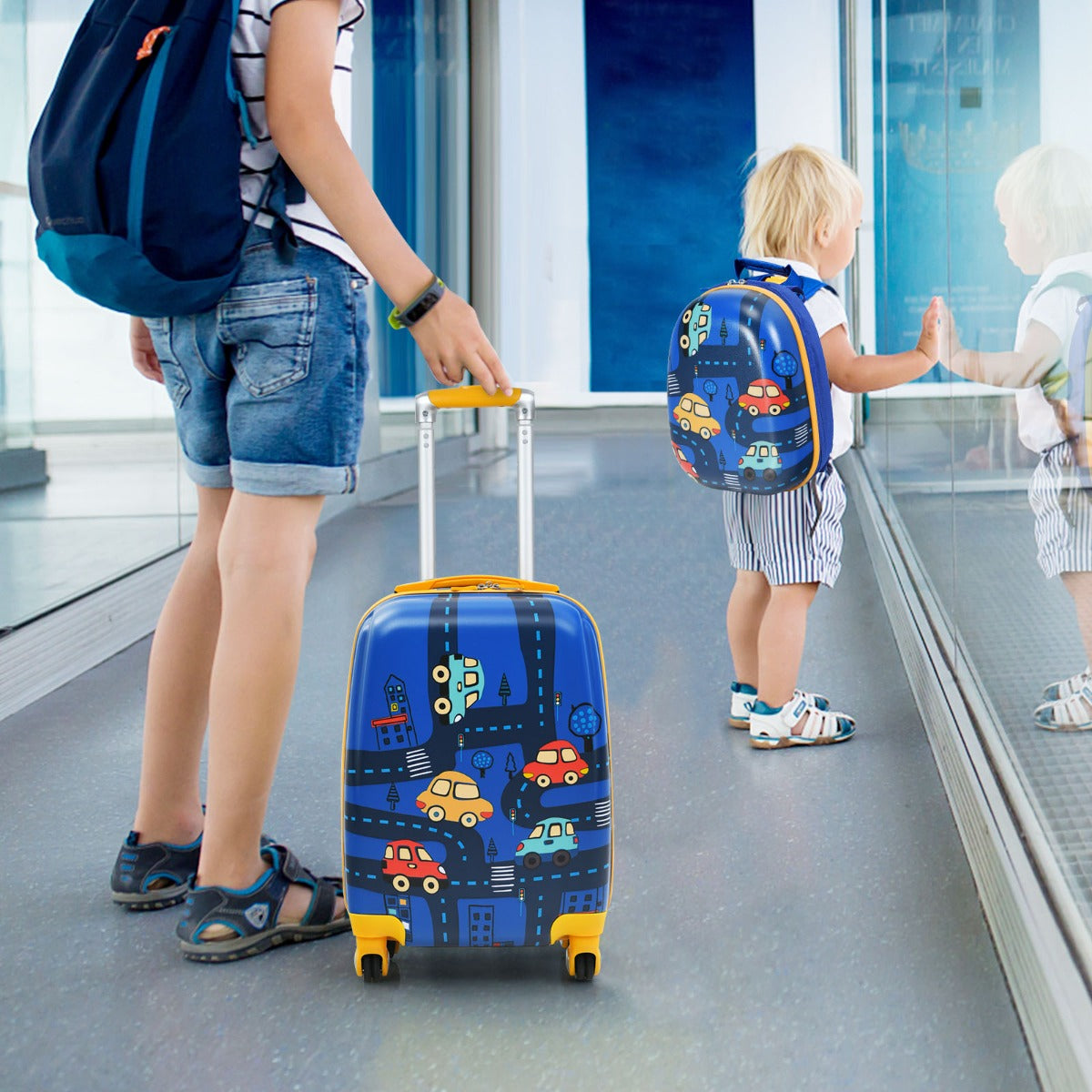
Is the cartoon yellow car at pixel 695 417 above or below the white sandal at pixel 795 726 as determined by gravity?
above

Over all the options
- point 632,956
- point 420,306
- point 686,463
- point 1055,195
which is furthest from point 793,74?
point 632,956

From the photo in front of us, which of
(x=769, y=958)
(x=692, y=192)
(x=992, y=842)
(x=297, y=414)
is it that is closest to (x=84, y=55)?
(x=297, y=414)

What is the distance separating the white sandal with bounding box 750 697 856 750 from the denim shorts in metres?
1.01

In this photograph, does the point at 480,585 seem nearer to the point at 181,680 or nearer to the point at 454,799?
the point at 454,799

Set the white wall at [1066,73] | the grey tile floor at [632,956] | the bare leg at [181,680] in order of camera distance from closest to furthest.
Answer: the white wall at [1066,73] → the grey tile floor at [632,956] → the bare leg at [181,680]

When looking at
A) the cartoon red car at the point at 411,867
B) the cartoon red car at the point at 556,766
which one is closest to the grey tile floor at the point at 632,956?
the cartoon red car at the point at 411,867

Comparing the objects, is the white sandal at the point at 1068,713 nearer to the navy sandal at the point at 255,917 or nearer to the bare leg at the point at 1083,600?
the bare leg at the point at 1083,600

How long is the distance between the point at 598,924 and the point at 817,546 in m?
1.01

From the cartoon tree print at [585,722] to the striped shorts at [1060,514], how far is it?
0.47 meters

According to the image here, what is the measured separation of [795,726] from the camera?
2.17m

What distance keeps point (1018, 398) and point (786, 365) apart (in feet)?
1.98

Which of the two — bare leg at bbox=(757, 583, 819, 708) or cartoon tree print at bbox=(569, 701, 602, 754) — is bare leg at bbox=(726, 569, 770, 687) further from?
cartoon tree print at bbox=(569, 701, 602, 754)

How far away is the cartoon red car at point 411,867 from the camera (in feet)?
4.25

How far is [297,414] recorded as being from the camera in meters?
1.35
